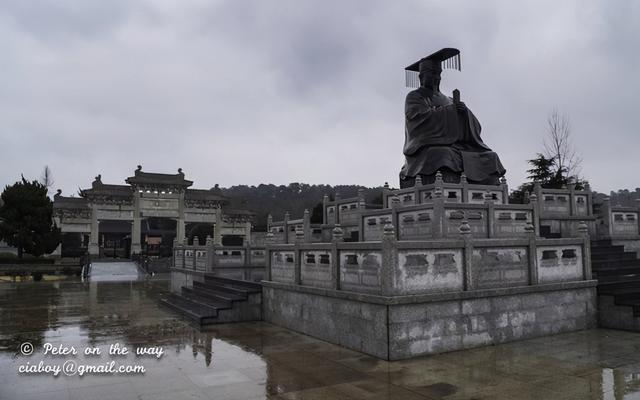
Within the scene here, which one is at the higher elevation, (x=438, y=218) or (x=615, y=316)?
(x=438, y=218)

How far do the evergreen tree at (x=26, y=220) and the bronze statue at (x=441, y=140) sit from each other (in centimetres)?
2868

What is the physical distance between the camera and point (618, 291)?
29.8 ft

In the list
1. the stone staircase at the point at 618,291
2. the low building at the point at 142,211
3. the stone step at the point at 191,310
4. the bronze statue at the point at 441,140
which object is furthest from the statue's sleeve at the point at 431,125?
the low building at the point at 142,211

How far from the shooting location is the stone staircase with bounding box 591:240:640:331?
866 centimetres

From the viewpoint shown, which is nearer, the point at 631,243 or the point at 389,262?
the point at 389,262

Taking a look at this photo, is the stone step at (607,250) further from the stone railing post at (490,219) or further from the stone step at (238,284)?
the stone step at (238,284)

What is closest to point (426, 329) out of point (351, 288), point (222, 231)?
point (351, 288)

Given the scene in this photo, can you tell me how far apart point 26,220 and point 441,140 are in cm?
3040

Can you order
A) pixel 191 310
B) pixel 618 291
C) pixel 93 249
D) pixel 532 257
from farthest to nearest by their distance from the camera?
1. pixel 93 249
2. pixel 191 310
3. pixel 618 291
4. pixel 532 257

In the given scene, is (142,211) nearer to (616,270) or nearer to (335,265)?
(335,265)

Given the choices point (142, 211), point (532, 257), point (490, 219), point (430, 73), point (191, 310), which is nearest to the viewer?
point (532, 257)

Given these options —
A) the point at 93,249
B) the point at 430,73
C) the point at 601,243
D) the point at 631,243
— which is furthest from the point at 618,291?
the point at 93,249

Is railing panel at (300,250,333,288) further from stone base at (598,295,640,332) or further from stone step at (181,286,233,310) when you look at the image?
stone base at (598,295,640,332)

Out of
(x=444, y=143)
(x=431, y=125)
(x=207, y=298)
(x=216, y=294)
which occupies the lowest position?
(x=207, y=298)
